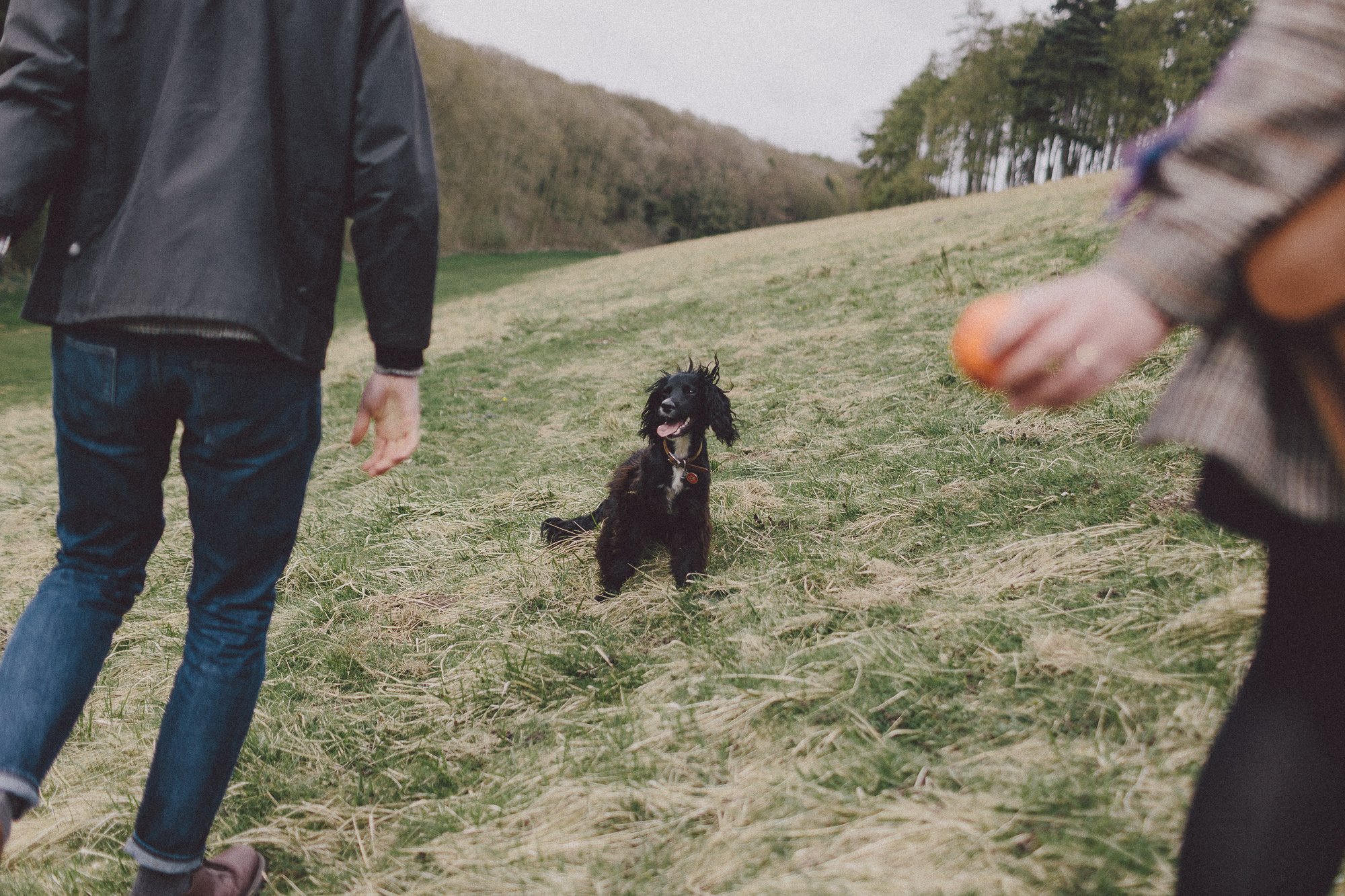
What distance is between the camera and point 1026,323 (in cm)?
76

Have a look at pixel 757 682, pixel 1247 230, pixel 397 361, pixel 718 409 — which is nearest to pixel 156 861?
pixel 397 361

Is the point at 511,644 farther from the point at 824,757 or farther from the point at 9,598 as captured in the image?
the point at 9,598

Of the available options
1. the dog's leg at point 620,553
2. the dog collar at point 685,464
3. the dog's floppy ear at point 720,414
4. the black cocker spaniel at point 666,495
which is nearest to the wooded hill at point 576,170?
the dog's floppy ear at point 720,414

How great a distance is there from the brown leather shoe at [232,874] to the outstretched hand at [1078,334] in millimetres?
1857

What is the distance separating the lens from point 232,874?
1717mm

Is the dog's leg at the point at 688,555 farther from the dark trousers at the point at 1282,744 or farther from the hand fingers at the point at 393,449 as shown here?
the dark trousers at the point at 1282,744

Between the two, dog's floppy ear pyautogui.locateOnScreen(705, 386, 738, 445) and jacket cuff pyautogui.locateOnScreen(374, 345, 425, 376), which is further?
dog's floppy ear pyautogui.locateOnScreen(705, 386, 738, 445)

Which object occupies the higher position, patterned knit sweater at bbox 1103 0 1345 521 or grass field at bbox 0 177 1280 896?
patterned knit sweater at bbox 1103 0 1345 521

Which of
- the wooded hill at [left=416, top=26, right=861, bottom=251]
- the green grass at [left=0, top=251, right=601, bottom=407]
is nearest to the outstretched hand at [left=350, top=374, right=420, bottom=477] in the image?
the green grass at [left=0, top=251, right=601, bottom=407]

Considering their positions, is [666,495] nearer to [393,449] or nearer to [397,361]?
[393,449]

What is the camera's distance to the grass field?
1544mm

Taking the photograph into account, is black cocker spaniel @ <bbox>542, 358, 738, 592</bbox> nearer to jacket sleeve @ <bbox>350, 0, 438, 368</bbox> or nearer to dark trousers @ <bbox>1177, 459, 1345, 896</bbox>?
jacket sleeve @ <bbox>350, 0, 438, 368</bbox>

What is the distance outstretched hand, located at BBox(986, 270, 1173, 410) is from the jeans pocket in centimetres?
152

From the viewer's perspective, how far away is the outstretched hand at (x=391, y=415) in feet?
5.47
